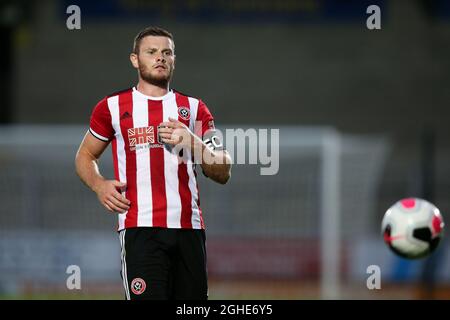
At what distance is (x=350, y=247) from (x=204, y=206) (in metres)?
2.54

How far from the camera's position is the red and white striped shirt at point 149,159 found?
4723 mm

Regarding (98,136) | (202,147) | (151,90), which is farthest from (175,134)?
(98,136)

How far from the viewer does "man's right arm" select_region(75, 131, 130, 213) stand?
15.4ft

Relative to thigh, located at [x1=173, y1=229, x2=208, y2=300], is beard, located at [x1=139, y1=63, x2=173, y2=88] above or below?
above

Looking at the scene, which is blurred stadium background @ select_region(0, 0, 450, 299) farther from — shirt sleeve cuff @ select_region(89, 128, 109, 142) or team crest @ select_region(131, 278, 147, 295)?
team crest @ select_region(131, 278, 147, 295)

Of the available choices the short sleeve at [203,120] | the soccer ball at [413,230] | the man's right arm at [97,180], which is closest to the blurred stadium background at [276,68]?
the soccer ball at [413,230]

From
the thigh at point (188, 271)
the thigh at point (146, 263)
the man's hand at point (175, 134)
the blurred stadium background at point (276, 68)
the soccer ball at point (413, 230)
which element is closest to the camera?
the man's hand at point (175, 134)

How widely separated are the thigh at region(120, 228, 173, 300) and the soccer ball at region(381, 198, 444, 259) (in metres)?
1.67

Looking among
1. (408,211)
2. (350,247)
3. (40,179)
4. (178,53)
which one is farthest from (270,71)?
(408,211)

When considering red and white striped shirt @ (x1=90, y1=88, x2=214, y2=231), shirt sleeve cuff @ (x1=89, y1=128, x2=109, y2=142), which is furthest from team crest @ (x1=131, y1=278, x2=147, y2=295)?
shirt sleeve cuff @ (x1=89, y1=128, x2=109, y2=142)

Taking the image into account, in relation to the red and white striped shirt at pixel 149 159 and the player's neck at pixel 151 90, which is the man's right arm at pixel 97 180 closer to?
the red and white striped shirt at pixel 149 159

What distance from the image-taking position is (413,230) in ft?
18.4

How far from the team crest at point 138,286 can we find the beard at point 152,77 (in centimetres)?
102

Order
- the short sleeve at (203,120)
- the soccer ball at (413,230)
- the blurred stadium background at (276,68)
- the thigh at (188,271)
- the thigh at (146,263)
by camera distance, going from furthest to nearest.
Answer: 1. the blurred stadium background at (276,68)
2. the soccer ball at (413,230)
3. the short sleeve at (203,120)
4. the thigh at (188,271)
5. the thigh at (146,263)
